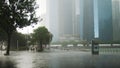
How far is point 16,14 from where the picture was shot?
43.2m

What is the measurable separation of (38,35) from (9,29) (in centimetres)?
6070

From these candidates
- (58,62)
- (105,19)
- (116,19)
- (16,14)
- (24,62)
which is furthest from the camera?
(116,19)

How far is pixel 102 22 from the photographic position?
17250cm

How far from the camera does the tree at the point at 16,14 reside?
4250cm

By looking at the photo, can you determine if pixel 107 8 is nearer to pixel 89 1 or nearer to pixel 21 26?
pixel 89 1

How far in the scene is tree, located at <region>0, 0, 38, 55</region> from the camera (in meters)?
42.5

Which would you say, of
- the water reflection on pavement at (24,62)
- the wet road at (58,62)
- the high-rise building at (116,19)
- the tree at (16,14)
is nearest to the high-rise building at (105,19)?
the high-rise building at (116,19)

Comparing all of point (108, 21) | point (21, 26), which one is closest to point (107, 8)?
point (108, 21)

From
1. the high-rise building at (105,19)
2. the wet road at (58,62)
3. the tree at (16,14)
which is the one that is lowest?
the wet road at (58,62)

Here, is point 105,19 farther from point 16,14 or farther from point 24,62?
point 24,62

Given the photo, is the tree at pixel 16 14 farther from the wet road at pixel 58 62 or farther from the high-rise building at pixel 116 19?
the high-rise building at pixel 116 19

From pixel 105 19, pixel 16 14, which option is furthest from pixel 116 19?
pixel 16 14

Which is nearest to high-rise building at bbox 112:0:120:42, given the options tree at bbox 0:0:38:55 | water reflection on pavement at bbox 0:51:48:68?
tree at bbox 0:0:38:55

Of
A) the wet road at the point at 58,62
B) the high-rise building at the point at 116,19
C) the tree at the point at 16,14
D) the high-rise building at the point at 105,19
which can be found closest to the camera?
the wet road at the point at 58,62
